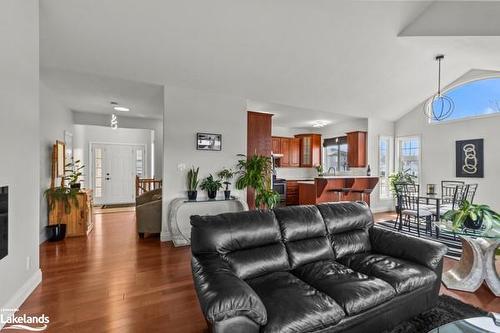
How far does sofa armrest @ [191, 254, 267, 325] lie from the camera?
1.32 meters

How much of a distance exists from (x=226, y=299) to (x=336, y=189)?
5.46 m

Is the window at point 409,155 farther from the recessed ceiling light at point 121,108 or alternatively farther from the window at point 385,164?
the recessed ceiling light at point 121,108

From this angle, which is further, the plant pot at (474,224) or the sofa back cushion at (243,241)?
the plant pot at (474,224)

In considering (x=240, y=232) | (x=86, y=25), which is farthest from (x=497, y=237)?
(x=86, y=25)

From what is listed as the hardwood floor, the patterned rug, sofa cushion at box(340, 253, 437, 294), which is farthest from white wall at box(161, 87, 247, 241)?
the patterned rug

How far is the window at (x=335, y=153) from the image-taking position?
7.83 meters

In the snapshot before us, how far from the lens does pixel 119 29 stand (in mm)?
3023

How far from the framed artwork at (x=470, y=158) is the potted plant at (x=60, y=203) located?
8048 millimetres

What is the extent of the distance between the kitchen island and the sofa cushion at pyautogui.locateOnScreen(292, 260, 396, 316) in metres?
4.24

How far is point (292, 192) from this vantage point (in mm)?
7285

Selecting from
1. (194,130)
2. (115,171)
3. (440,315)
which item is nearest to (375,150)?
(194,130)

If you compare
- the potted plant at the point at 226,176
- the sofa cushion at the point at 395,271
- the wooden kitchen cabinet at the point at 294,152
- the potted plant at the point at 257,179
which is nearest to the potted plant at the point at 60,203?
the potted plant at the point at 226,176

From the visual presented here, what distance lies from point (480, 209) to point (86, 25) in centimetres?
483

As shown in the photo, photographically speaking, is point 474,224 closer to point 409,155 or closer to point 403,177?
point 403,177
